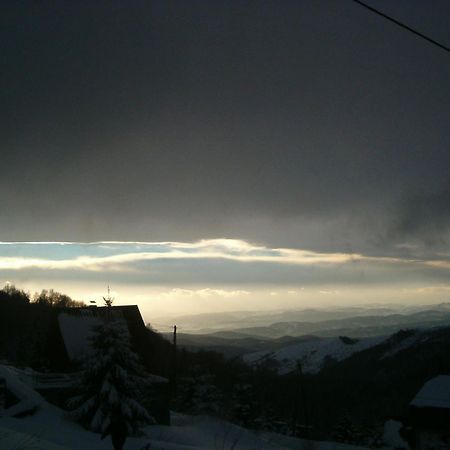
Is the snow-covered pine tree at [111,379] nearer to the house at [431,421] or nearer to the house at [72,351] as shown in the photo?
the house at [72,351]

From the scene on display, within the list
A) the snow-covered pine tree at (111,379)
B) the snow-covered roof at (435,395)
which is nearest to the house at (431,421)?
the snow-covered roof at (435,395)

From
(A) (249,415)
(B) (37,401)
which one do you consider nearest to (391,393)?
(A) (249,415)

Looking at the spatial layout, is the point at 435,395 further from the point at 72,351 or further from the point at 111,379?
the point at 72,351

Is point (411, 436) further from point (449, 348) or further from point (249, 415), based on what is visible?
point (449, 348)

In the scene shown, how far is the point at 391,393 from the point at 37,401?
143 metres

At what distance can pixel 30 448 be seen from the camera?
752 cm

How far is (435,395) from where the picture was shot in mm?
33812

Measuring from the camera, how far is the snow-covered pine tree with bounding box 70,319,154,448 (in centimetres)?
1856

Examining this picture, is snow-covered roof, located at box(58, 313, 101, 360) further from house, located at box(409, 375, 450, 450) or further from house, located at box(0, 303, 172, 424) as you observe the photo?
house, located at box(409, 375, 450, 450)

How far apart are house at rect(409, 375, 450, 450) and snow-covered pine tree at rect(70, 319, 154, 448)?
20.4 metres

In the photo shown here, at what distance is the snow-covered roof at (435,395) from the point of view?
32094mm

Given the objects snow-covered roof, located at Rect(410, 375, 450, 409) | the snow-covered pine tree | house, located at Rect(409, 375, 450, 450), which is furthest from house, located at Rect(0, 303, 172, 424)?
snow-covered roof, located at Rect(410, 375, 450, 409)

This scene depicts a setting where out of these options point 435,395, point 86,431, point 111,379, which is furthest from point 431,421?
point 111,379

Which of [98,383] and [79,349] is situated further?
[79,349]
